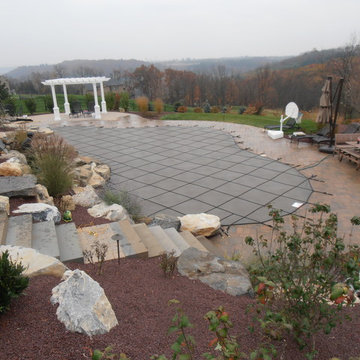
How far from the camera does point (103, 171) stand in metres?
6.61

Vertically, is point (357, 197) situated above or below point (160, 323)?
below

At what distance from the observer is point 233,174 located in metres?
6.71

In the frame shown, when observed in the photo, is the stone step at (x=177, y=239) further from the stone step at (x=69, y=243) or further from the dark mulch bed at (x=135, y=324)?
the stone step at (x=69, y=243)

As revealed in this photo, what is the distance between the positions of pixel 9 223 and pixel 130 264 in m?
1.38

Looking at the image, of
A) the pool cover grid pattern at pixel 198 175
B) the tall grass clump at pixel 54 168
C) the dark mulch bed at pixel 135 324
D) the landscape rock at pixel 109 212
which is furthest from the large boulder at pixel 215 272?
the tall grass clump at pixel 54 168

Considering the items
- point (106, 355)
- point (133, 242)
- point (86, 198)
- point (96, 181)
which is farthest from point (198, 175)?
point (106, 355)

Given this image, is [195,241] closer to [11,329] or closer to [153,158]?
[11,329]

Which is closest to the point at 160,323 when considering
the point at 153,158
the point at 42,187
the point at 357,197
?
the point at 42,187

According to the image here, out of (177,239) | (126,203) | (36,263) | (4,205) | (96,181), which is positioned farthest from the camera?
(96,181)

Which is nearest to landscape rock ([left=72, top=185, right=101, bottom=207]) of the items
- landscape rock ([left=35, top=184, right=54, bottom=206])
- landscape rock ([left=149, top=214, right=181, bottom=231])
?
landscape rock ([left=35, top=184, right=54, bottom=206])

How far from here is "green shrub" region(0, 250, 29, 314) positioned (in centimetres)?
182

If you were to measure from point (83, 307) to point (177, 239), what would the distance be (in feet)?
6.63

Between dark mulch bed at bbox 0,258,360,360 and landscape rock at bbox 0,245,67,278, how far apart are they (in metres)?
0.06

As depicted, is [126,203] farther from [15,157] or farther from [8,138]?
[8,138]
